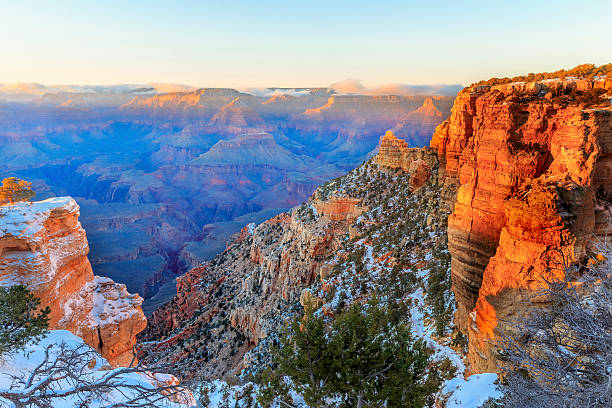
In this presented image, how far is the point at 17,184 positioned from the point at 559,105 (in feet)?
127

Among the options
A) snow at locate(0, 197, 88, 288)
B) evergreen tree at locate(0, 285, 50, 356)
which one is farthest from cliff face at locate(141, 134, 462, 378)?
snow at locate(0, 197, 88, 288)

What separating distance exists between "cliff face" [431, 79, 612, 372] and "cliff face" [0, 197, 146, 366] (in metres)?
24.8

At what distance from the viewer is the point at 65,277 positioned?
26.2 meters

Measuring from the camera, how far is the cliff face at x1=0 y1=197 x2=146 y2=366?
21875 millimetres

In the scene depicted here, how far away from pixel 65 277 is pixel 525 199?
2997 cm

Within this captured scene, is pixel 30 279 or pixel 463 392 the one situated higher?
pixel 463 392

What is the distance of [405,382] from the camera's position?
845 centimetres

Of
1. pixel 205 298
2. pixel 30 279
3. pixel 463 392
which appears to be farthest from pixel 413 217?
pixel 205 298

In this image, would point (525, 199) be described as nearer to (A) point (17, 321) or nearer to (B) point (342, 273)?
(B) point (342, 273)

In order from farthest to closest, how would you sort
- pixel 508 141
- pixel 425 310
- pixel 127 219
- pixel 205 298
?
pixel 127 219, pixel 205 298, pixel 425 310, pixel 508 141

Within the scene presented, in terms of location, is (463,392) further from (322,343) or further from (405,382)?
(322,343)

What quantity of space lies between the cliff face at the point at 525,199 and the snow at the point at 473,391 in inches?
20.6

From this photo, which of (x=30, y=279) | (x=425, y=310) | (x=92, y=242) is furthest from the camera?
(x=92, y=242)

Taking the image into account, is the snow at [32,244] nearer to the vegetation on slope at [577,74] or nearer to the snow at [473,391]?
the snow at [473,391]
